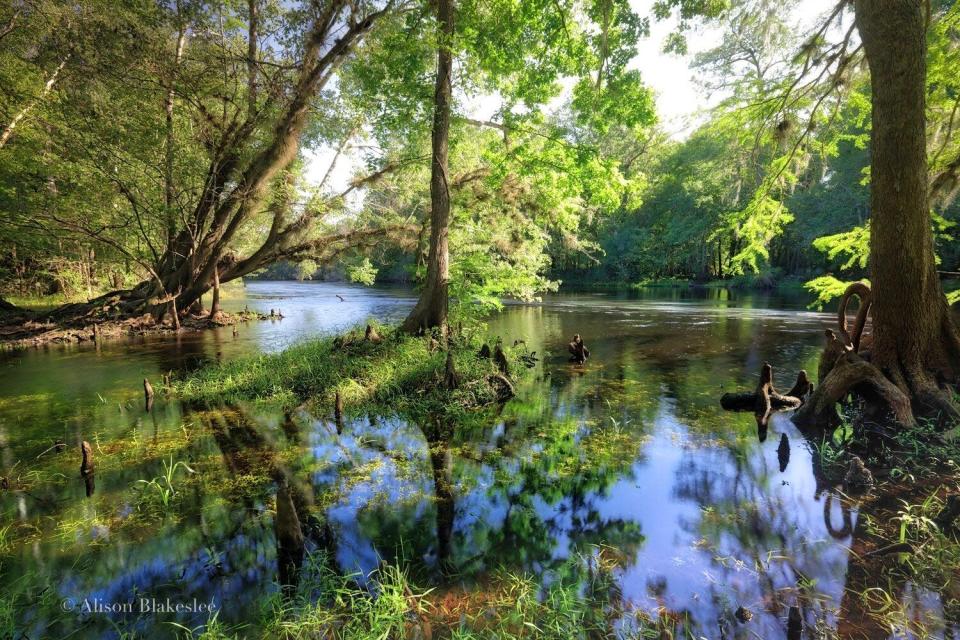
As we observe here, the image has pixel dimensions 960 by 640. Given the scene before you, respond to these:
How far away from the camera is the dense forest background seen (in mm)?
10188

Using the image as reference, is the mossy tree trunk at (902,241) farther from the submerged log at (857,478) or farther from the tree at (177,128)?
the tree at (177,128)

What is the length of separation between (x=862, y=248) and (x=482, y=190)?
12162 millimetres

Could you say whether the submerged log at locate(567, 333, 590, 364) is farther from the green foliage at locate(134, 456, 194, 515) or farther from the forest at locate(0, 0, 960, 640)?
the green foliage at locate(134, 456, 194, 515)

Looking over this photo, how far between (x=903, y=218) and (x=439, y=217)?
9931mm

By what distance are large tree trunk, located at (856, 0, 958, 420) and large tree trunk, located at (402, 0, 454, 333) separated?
8.98 meters

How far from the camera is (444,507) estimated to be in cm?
531

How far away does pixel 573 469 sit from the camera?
20.9 ft

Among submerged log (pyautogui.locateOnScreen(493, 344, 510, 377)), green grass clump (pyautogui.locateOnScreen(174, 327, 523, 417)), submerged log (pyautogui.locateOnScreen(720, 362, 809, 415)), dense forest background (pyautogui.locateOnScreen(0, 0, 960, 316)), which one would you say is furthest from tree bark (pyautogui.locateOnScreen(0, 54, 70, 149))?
submerged log (pyautogui.locateOnScreen(720, 362, 809, 415))

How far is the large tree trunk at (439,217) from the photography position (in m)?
12.0

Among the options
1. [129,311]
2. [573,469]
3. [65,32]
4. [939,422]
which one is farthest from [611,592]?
[129,311]

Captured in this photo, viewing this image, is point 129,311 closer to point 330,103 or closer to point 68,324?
point 68,324

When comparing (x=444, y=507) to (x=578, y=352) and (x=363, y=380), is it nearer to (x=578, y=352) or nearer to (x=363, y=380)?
(x=363, y=380)

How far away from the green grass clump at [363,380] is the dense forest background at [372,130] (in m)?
4.52

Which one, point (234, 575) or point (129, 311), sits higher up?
point (129, 311)
